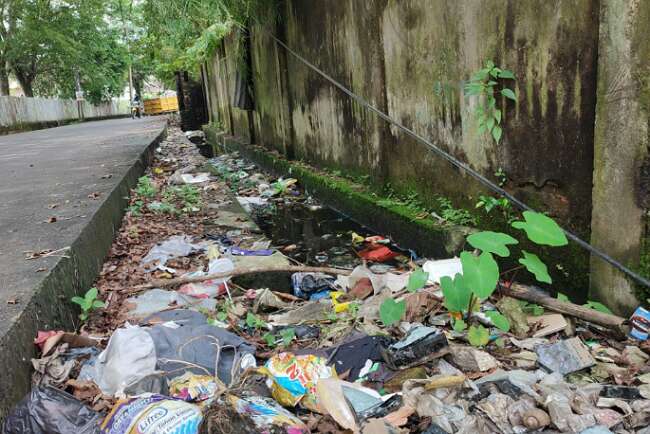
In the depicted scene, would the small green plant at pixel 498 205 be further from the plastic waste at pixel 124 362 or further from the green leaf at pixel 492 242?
the plastic waste at pixel 124 362

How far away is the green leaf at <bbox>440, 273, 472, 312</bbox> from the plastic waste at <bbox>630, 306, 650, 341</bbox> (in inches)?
23.7

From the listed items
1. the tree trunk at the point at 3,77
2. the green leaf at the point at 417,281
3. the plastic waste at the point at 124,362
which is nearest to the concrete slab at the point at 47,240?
the plastic waste at the point at 124,362

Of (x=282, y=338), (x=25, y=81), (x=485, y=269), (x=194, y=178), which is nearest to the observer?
(x=485, y=269)

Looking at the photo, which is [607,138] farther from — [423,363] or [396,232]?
[396,232]

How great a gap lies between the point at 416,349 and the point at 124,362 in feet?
3.41

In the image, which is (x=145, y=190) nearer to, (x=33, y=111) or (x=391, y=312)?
(x=391, y=312)

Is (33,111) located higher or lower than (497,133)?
higher

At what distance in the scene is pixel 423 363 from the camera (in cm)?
193

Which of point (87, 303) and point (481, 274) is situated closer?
point (481, 274)

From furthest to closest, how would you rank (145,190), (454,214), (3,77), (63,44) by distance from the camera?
(3,77)
(63,44)
(145,190)
(454,214)

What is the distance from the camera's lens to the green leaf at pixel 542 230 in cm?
197

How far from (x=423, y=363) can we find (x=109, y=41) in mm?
35442

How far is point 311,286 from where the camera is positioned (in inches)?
118

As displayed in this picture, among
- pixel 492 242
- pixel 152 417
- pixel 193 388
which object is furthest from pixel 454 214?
pixel 152 417
